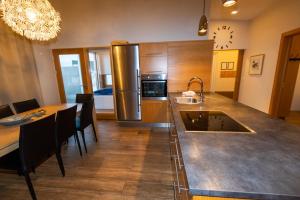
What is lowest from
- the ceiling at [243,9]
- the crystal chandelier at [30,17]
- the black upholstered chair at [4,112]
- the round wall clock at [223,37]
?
the black upholstered chair at [4,112]

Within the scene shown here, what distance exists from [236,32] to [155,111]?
376 centimetres

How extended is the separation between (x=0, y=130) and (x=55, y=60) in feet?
9.43

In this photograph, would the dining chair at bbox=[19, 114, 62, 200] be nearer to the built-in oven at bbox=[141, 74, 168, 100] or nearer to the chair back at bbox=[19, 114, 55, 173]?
the chair back at bbox=[19, 114, 55, 173]

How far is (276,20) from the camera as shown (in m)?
3.51

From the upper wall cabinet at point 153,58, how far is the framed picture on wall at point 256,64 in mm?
2818

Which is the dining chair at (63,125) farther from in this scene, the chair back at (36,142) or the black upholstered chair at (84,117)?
the black upholstered chair at (84,117)

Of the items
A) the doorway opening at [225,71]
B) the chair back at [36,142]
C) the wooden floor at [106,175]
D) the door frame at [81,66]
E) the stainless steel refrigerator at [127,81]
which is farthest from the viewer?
the doorway opening at [225,71]

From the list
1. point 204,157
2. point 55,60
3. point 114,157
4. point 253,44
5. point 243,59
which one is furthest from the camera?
point 243,59

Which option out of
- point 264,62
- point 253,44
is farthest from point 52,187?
point 253,44

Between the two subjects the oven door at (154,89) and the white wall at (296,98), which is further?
the white wall at (296,98)

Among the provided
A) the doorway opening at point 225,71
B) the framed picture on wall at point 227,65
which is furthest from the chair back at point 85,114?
the framed picture on wall at point 227,65

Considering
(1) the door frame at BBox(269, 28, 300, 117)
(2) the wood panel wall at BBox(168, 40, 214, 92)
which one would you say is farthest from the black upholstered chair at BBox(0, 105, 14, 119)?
(1) the door frame at BBox(269, 28, 300, 117)

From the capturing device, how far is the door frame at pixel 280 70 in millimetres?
3258

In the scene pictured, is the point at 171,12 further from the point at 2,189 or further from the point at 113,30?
the point at 2,189
